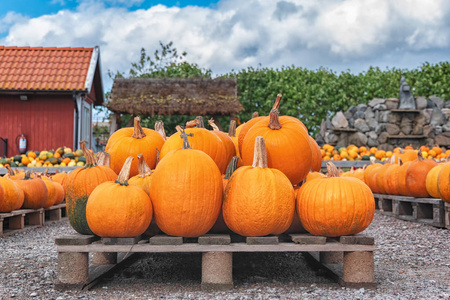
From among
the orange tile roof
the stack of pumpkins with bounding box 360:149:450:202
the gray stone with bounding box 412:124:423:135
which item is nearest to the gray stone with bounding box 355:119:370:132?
the gray stone with bounding box 412:124:423:135

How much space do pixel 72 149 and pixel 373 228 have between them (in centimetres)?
1035

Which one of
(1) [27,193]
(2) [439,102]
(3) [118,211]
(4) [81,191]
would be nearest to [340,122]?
(2) [439,102]

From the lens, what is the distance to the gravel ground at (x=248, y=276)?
3.14 m

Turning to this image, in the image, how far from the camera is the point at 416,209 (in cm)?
705

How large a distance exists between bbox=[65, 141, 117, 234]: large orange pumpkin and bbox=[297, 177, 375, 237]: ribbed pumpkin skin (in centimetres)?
153

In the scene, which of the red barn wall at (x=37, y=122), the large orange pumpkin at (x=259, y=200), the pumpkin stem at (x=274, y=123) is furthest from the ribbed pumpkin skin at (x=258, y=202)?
the red barn wall at (x=37, y=122)

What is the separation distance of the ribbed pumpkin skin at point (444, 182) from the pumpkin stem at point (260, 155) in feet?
12.1

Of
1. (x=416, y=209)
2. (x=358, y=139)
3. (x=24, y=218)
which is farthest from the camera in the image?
(x=358, y=139)

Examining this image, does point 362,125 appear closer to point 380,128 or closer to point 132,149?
point 380,128

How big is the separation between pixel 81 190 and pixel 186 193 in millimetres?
896

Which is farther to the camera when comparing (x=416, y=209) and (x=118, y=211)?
(x=416, y=209)

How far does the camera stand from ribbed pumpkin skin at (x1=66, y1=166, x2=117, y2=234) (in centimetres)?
349

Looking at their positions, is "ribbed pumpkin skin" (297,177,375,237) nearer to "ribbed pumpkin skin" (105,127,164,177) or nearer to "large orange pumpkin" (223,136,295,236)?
"large orange pumpkin" (223,136,295,236)

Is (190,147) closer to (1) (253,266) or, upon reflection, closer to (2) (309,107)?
(1) (253,266)
